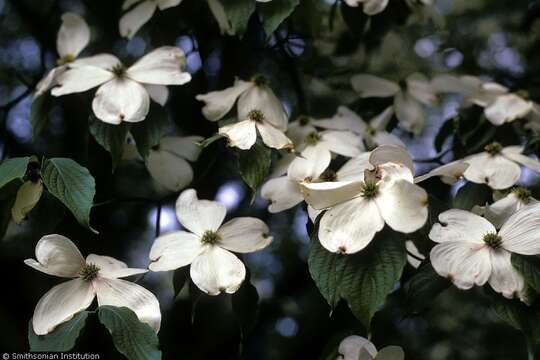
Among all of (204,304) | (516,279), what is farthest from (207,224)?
(204,304)

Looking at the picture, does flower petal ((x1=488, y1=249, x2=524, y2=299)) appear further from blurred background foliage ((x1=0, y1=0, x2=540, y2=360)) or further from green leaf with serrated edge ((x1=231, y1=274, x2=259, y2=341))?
green leaf with serrated edge ((x1=231, y1=274, x2=259, y2=341))

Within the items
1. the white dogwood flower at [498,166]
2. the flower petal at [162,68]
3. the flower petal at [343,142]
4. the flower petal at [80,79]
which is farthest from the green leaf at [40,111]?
the white dogwood flower at [498,166]

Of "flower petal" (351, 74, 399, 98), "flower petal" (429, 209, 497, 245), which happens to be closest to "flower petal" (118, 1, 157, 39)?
"flower petal" (351, 74, 399, 98)

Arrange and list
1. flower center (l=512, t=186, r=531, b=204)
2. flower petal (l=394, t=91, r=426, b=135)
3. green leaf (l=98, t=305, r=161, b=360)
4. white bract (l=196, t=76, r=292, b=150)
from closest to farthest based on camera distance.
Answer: green leaf (l=98, t=305, r=161, b=360), flower center (l=512, t=186, r=531, b=204), white bract (l=196, t=76, r=292, b=150), flower petal (l=394, t=91, r=426, b=135)

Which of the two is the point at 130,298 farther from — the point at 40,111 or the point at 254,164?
the point at 40,111

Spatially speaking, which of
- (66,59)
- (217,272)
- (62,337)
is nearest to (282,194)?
(217,272)

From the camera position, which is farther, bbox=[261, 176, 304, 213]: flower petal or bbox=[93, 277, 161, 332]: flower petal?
bbox=[261, 176, 304, 213]: flower petal

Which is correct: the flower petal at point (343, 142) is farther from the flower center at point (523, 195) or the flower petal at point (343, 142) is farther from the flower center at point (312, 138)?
the flower center at point (523, 195)
